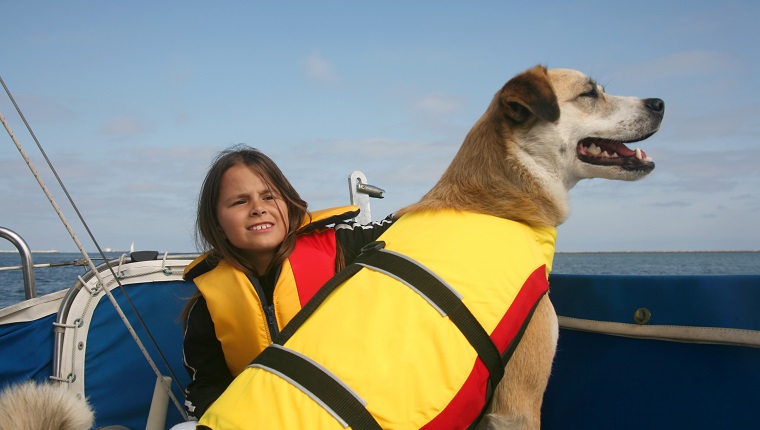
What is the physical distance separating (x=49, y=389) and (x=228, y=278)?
2.70 feet

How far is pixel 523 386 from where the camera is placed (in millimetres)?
2189

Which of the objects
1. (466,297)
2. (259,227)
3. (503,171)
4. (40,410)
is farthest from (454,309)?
(40,410)

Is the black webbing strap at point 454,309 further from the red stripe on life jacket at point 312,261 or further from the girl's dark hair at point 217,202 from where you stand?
the girl's dark hair at point 217,202

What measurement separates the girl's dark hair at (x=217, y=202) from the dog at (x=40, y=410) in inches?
35.5

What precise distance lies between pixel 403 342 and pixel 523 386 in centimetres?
66

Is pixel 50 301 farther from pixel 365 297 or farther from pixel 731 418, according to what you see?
pixel 731 418

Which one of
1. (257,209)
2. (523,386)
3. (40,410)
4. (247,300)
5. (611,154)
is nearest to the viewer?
(40,410)

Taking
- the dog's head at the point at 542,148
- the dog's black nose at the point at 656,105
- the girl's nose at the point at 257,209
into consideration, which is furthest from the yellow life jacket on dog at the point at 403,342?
the dog's black nose at the point at 656,105

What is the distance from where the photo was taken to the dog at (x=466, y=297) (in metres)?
1.76

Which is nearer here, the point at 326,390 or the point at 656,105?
the point at 326,390

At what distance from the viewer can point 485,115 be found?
9.14 feet

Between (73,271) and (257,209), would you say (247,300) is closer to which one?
(257,209)

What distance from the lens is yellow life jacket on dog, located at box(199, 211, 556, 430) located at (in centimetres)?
173

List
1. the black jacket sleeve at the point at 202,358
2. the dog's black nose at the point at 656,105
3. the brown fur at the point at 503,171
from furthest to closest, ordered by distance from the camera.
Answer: the dog's black nose at the point at 656,105 < the black jacket sleeve at the point at 202,358 < the brown fur at the point at 503,171
